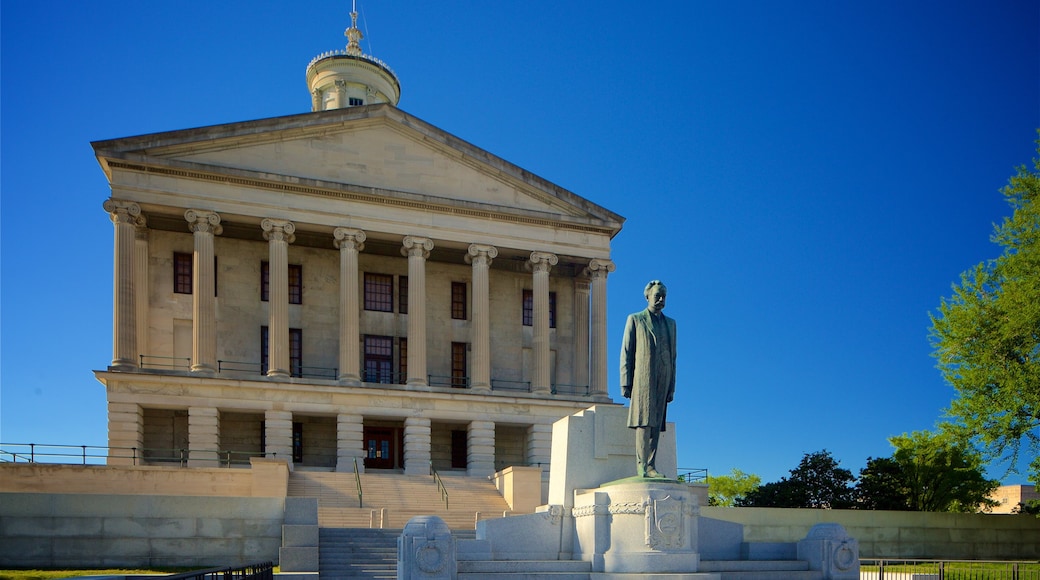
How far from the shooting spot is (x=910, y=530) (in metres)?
32.5

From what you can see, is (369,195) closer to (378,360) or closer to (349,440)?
(378,360)

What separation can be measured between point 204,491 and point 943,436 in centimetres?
2674

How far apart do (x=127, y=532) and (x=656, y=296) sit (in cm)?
1570

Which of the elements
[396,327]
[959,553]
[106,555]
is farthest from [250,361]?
[959,553]

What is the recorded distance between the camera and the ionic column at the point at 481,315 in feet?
148

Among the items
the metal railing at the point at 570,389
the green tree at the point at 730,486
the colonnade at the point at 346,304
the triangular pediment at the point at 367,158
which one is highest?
the triangular pediment at the point at 367,158

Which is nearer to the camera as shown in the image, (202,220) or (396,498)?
(396,498)

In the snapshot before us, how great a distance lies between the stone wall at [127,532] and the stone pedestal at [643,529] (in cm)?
1102

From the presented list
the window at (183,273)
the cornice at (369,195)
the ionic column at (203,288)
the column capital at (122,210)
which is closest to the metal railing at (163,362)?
the ionic column at (203,288)

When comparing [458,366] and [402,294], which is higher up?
[402,294]

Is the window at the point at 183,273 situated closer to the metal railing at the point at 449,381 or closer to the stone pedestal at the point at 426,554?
the metal railing at the point at 449,381

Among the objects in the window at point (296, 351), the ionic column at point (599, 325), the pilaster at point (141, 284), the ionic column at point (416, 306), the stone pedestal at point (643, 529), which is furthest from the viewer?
the ionic column at point (599, 325)

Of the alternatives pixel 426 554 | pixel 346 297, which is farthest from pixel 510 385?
pixel 426 554

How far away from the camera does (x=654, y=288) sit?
19109 millimetres
